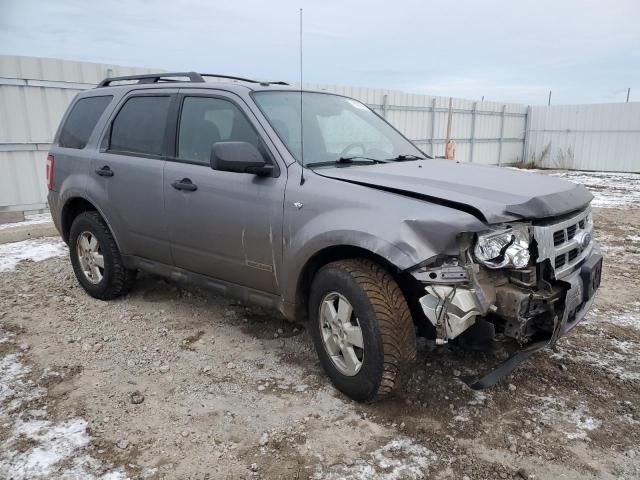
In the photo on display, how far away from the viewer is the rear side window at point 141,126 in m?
4.11

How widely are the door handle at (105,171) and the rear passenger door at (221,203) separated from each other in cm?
76

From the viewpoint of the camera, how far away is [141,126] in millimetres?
4285

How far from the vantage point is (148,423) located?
114 inches

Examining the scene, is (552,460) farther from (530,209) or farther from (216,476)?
(216,476)

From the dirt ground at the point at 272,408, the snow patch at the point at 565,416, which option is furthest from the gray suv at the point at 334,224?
the snow patch at the point at 565,416

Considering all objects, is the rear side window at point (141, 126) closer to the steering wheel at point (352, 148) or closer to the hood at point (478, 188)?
the steering wheel at point (352, 148)

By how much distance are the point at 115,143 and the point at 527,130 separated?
70.5ft

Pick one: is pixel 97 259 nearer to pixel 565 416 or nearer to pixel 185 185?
pixel 185 185

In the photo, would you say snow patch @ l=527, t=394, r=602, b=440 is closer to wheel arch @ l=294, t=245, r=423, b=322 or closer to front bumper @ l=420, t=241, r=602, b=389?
front bumper @ l=420, t=241, r=602, b=389

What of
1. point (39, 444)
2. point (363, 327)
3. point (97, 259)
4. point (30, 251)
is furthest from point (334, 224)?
point (30, 251)

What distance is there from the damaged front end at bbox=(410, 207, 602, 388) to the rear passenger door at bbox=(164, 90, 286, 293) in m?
1.17

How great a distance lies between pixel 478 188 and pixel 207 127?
2.09 meters

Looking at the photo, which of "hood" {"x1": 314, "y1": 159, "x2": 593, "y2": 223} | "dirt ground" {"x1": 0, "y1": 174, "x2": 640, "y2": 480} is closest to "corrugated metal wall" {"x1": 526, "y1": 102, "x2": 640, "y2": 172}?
"dirt ground" {"x1": 0, "y1": 174, "x2": 640, "y2": 480}

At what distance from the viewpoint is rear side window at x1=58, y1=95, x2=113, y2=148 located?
4707 mm
